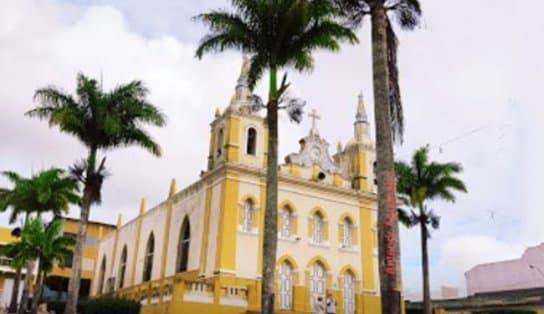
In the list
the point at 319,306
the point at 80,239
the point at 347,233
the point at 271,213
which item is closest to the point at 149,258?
the point at 347,233

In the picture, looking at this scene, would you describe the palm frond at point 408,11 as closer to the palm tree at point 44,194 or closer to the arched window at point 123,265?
the palm tree at point 44,194

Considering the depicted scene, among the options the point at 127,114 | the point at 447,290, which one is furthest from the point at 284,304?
the point at 447,290

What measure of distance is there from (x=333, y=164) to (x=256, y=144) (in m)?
5.07

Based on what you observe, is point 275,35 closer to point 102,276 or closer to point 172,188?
point 172,188

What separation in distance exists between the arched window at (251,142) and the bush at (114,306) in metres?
9.34

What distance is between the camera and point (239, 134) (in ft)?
90.8

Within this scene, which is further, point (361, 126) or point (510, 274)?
point (510, 274)

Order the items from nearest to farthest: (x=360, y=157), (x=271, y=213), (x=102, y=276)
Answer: (x=271, y=213)
(x=360, y=157)
(x=102, y=276)

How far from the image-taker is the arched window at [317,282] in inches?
1078

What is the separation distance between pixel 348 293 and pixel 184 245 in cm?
910

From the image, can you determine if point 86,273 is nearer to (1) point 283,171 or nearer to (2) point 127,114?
(1) point 283,171

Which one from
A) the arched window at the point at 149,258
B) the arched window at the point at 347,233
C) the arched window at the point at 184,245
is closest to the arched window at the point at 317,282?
the arched window at the point at 347,233

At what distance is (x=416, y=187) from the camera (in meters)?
26.2

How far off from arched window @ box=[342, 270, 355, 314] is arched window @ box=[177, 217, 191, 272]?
8.31m
